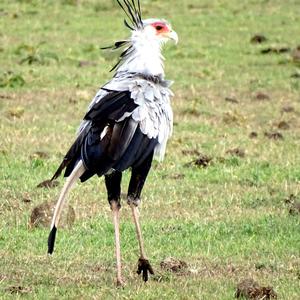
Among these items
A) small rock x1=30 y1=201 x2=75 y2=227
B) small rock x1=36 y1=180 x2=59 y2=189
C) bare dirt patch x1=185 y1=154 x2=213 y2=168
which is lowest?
bare dirt patch x1=185 y1=154 x2=213 y2=168

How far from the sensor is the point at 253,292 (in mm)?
6941

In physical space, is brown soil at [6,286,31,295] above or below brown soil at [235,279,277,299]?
above

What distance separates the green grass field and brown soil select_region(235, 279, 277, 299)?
0.39ft

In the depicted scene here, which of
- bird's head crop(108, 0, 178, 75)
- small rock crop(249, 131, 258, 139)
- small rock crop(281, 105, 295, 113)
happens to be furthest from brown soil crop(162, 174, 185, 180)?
small rock crop(281, 105, 295, 113)

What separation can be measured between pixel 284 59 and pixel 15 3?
949 centimetres

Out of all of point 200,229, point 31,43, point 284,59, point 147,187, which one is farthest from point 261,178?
point 31,43

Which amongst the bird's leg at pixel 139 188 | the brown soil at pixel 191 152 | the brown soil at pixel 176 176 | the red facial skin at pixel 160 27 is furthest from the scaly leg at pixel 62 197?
the brown soil at pixel 191 152

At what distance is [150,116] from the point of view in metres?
7.44

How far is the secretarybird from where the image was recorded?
722 centimetres

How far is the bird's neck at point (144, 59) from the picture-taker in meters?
7.84

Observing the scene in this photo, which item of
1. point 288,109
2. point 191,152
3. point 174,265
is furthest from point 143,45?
point 288,109

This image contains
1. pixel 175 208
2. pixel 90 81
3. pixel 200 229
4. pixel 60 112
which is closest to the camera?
pixel 200 229

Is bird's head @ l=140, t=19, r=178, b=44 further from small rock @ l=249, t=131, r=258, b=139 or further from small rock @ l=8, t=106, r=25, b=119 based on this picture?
small rock @ l=8, t=106, r=25, b=119

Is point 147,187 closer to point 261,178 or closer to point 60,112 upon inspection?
point 261,178
